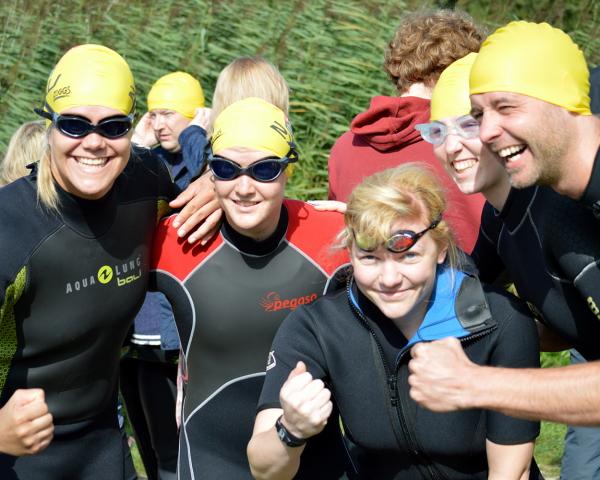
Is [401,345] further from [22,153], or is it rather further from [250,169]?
[22,153]

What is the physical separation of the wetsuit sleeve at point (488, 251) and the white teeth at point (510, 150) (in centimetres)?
66

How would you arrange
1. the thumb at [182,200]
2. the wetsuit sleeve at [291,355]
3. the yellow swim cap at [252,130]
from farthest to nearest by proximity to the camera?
the thumb at [182,200], the yellow swim cap at [252,130], the wetsuit sleeve at [291,355]

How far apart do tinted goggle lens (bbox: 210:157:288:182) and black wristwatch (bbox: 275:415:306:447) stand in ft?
3.70

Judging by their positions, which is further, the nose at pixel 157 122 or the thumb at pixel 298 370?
the nose at pixel 157 122

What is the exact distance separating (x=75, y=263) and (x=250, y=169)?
0.82 m

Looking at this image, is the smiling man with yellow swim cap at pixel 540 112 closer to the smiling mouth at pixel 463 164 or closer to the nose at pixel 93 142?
the smiling mouth at pixel 463 164

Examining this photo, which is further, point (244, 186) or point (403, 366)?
point (244, 186)

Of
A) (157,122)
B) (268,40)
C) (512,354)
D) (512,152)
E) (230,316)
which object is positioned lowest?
(268,40)

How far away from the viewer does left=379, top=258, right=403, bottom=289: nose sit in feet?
11.5

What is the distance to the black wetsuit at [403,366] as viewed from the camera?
355 centimetres

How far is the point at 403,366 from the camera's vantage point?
3621 mm

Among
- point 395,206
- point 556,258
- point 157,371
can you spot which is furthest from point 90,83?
point 157,371

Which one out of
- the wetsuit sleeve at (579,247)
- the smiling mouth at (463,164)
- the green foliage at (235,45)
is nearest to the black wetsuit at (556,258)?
the wetsuit sleeve at (579,247)

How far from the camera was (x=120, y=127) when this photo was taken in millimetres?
4129
